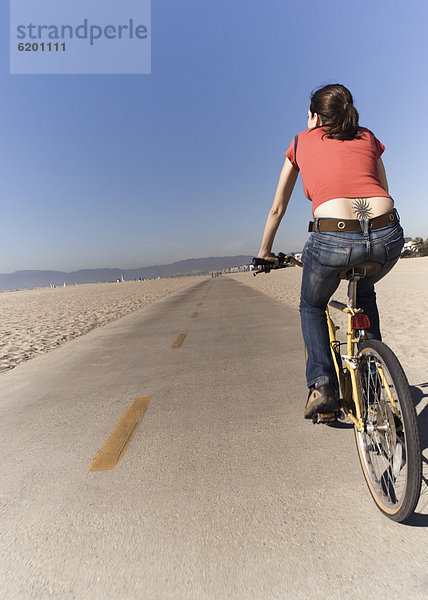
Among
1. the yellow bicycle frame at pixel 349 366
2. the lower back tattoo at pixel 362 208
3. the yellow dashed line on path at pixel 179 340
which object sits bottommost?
the yellow dashed line on path at pixel 179 340

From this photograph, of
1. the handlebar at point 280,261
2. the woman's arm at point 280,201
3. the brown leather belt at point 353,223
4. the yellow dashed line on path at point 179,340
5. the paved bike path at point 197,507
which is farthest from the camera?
the yellow dashed line on path at point 179,340

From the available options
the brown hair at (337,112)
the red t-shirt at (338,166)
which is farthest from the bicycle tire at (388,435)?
the brown hair at (337,112)

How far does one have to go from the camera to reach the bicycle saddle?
6.77 ft

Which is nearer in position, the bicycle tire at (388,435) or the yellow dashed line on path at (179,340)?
the bicycle tire at (388,435)

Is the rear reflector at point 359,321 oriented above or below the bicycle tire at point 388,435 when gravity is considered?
above

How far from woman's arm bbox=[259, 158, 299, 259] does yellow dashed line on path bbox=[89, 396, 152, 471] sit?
202 cm

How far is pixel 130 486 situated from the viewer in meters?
2.40

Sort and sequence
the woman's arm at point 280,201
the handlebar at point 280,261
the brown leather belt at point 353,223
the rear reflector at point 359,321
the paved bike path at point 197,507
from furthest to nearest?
the handlebar at point 280,261 < the woman's arm at point 280,201 < the rear reflector at point 359,321 < the brown leather belt at point 353,223 < the paved bike path at point 197,507

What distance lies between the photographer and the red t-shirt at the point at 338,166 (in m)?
2.07

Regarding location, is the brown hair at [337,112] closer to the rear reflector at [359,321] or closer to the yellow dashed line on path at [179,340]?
the rear reflector at [359,321]

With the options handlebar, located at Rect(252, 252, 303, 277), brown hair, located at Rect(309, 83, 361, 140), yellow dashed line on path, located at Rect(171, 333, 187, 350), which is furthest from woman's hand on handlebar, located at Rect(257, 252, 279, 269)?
yellow dashed line on path, located at Rect(171, 333, 187, 350)

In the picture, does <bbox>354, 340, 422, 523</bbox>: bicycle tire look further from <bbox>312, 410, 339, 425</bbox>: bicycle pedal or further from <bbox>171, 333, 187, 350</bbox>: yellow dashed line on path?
<bbox>171, 333, 187, 350</bbox>: yellow dashed line on path

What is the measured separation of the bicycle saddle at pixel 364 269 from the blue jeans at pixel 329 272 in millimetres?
37

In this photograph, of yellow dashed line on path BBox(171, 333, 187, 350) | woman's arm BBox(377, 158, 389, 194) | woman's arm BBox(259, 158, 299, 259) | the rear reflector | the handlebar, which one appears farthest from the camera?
yellow dashed line on path BBox(171, 333, 187, 350)
